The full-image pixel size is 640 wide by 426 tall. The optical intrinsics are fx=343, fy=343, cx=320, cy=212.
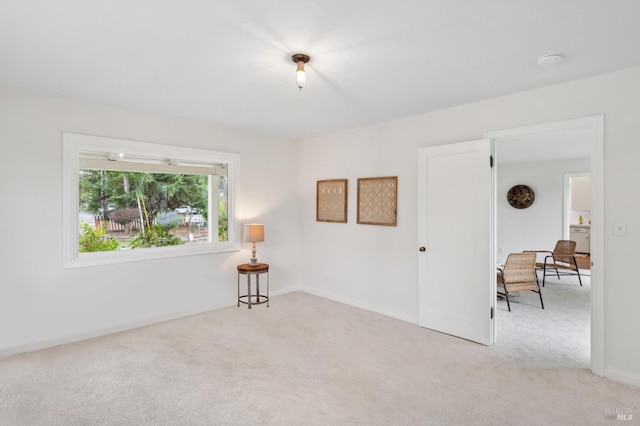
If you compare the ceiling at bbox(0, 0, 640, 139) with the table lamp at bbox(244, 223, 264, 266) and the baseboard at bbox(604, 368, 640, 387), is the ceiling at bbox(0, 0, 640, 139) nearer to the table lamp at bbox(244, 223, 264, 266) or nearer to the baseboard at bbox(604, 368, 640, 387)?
the table lamp at bbox(244, 223, 264, 266)

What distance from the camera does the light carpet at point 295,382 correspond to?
A: 227 cm

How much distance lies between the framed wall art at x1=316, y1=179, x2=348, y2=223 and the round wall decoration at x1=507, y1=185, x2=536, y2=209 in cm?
498

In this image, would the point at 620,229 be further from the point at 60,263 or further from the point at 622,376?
the point at 60,263

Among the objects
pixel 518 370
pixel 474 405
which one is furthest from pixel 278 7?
pixel 518 370

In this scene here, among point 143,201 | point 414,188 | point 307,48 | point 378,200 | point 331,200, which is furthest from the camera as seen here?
point 331,200

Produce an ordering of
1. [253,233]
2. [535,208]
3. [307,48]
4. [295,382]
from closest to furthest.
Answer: [307,48]
[295,382]
[253,233]
[535,208]

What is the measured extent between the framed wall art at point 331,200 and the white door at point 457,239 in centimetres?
128

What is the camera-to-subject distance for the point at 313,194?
537 centimetres

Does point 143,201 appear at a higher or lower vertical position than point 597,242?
higher

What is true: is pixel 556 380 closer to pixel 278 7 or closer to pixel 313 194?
pixel 278 7

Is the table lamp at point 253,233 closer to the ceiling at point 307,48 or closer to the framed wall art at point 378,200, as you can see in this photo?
the framed wall art at point 378,200

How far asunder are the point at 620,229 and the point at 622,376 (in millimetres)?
1156

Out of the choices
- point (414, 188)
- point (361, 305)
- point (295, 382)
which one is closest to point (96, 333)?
point (295, 382)

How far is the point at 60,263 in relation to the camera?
344 cm
